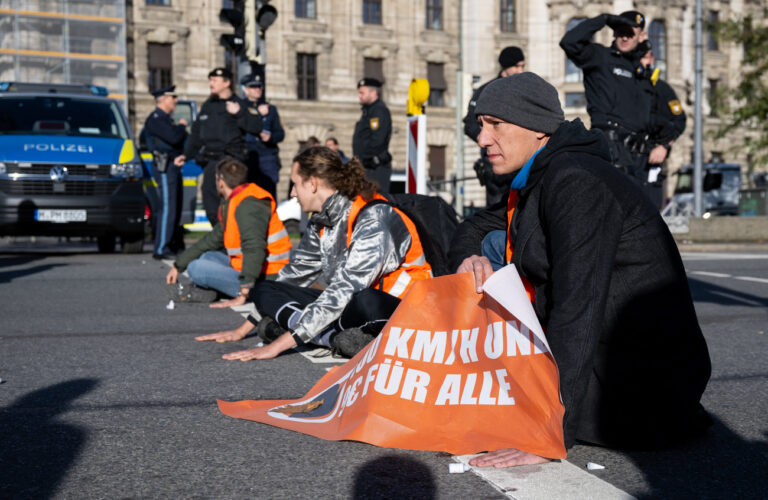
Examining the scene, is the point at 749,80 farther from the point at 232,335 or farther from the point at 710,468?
the point at 710,468

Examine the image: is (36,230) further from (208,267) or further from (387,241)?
(387,241)

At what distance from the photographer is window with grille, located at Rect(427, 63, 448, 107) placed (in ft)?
143

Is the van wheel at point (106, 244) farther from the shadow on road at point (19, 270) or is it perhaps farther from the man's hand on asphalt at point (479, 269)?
the man's hand on asphalt at point (479, 269)

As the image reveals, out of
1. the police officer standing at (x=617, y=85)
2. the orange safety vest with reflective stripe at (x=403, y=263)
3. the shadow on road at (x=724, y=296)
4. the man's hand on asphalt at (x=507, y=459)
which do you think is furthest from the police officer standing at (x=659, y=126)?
the man's hand on asphalt at (x=507, y=459)

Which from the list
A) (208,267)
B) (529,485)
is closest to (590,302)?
(529,485)

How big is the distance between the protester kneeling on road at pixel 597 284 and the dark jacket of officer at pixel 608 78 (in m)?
4.44

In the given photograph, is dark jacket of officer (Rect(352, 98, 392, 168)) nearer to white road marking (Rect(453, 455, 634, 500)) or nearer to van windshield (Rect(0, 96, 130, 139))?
van windshield (Rect(0, 96, 130, 139))

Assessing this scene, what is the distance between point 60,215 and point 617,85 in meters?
7.56

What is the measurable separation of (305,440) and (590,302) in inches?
41.9

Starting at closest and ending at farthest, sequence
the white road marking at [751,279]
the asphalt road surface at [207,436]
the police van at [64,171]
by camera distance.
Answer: the asphalt road surface at [207,436]
the white road marking at [751,279]
the police van at [64,171]

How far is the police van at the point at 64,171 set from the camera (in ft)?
40.0

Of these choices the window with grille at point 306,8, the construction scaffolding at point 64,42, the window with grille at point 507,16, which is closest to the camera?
the construction scaffolding at point 64,42

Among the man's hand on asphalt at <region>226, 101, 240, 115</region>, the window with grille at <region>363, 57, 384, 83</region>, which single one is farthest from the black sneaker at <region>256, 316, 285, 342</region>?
the window with grille at <region>363, 57, 384, 83</region>

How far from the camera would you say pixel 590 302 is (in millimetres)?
2879
